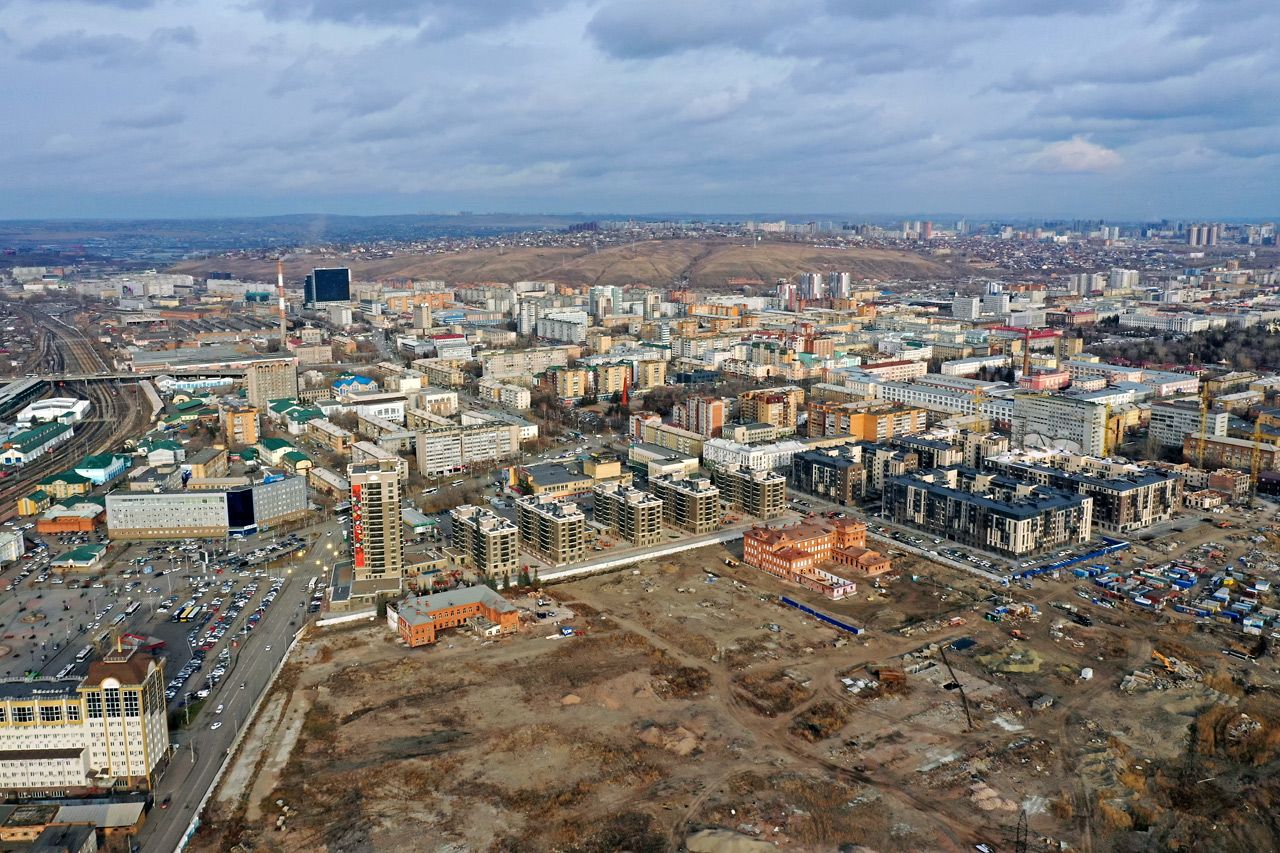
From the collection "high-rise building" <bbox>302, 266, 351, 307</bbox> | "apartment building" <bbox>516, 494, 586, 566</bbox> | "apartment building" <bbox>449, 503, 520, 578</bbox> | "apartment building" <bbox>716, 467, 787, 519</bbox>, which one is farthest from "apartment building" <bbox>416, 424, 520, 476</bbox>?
"high-rise building" <bbox>302, 266, 351, 307</bbox>

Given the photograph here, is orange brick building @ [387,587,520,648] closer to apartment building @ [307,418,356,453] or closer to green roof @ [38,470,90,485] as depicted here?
green roof @ [38,470,90,485]

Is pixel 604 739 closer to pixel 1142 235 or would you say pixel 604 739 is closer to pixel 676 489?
pixel 676 489

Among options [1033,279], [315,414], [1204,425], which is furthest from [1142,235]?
[315,414]

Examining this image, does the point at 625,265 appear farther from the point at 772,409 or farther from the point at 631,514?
the point at 631,514

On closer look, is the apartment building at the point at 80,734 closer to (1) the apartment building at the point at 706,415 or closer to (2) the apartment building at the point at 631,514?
(2) the apartment building at the point at 631,514

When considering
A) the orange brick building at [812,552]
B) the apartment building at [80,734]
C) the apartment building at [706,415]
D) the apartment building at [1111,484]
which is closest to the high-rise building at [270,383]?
the apartment building at [706,415]
